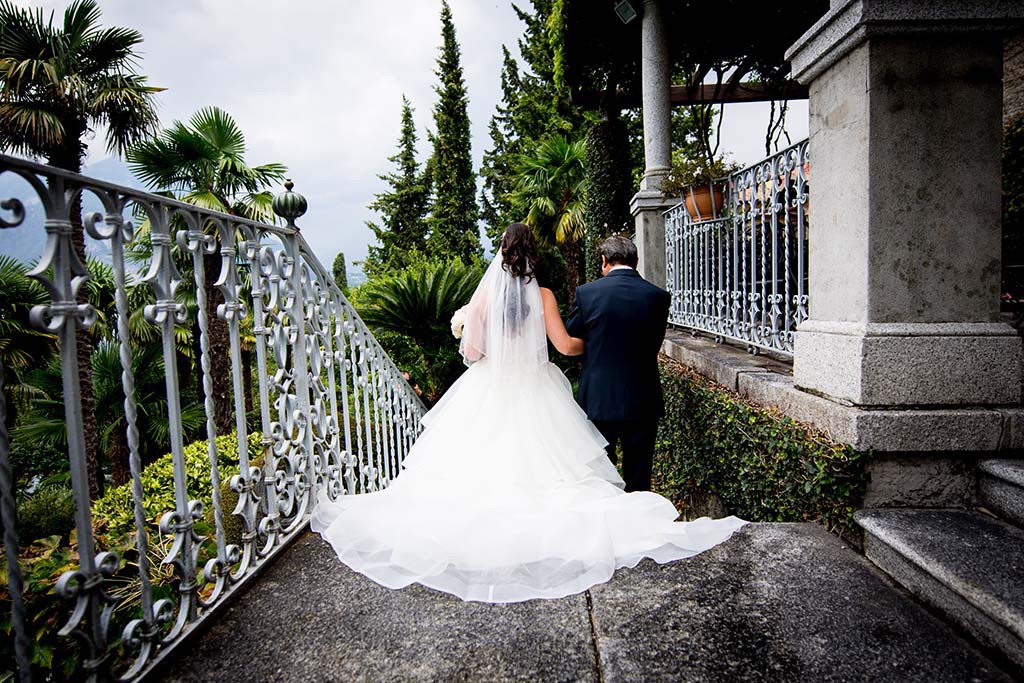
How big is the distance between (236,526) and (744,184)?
4734mm

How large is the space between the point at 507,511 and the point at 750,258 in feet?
11.3

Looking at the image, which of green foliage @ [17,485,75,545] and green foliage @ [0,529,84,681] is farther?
green foliage @ [17,485,75,545]

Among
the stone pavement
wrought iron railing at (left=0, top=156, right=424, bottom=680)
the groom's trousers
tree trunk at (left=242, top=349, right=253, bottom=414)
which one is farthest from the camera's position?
tree trunk at (left=242, top=349, right=253, bottom=414)

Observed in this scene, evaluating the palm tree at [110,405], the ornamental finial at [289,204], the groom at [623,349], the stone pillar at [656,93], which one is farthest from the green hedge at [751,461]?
the palm tree at [110,405]

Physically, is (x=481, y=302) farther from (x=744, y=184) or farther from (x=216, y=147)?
(x=216, y=147)

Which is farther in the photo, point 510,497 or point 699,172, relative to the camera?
point 699,172

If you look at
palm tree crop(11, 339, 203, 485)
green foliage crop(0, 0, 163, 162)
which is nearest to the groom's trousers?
palm tree crop(11, 339, 203, 485)

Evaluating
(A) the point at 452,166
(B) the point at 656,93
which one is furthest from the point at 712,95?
(A) the point at 452,166

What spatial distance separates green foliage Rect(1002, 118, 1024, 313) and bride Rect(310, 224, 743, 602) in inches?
130

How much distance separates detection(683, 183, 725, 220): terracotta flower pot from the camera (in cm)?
553

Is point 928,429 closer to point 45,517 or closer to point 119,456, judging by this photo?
point 45,517

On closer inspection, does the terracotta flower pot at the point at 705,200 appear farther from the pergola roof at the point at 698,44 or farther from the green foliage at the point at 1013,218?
the pergola roof at the point at 698,44

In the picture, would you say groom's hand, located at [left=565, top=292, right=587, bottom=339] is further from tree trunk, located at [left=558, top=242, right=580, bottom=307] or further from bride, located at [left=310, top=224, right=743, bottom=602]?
tree trunk, located at [left=558, top=242, right=580, bottom=307]

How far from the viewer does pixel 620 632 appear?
69.5 inches
